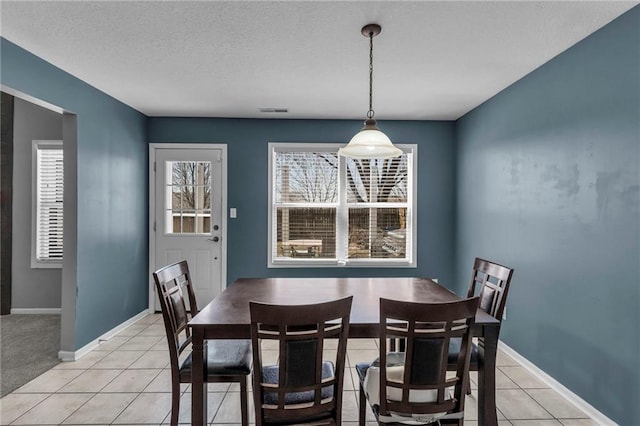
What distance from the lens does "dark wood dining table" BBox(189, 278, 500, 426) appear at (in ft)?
5.50

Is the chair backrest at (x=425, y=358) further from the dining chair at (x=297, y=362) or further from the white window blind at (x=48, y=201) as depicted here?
the white window blind at (x=48, y=201)

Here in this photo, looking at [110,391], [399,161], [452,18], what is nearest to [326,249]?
[399,161]

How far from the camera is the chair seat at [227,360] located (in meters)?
1.85

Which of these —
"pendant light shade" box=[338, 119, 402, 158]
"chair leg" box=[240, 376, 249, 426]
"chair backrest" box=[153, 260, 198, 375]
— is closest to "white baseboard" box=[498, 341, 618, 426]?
"pendant light shade" box=[338, 119, 402, 158]

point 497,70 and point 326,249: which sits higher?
point 497,70

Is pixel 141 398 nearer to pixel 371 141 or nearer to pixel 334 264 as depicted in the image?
pixel 371 141

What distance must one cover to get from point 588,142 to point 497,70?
986 mm

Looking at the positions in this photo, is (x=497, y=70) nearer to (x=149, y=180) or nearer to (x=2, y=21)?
Result: (x=2, y=21)

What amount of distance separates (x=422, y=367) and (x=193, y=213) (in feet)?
12.1

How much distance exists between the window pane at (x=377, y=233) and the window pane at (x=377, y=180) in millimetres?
159

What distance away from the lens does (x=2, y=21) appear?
2.18 metres

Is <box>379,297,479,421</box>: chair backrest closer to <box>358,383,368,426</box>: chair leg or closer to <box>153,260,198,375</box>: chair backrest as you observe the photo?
<box>358,383,368,426</box>: chair leg

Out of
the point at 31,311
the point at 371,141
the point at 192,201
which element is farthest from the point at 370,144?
the point at 31,311

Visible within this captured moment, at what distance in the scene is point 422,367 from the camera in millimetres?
→ 1492
